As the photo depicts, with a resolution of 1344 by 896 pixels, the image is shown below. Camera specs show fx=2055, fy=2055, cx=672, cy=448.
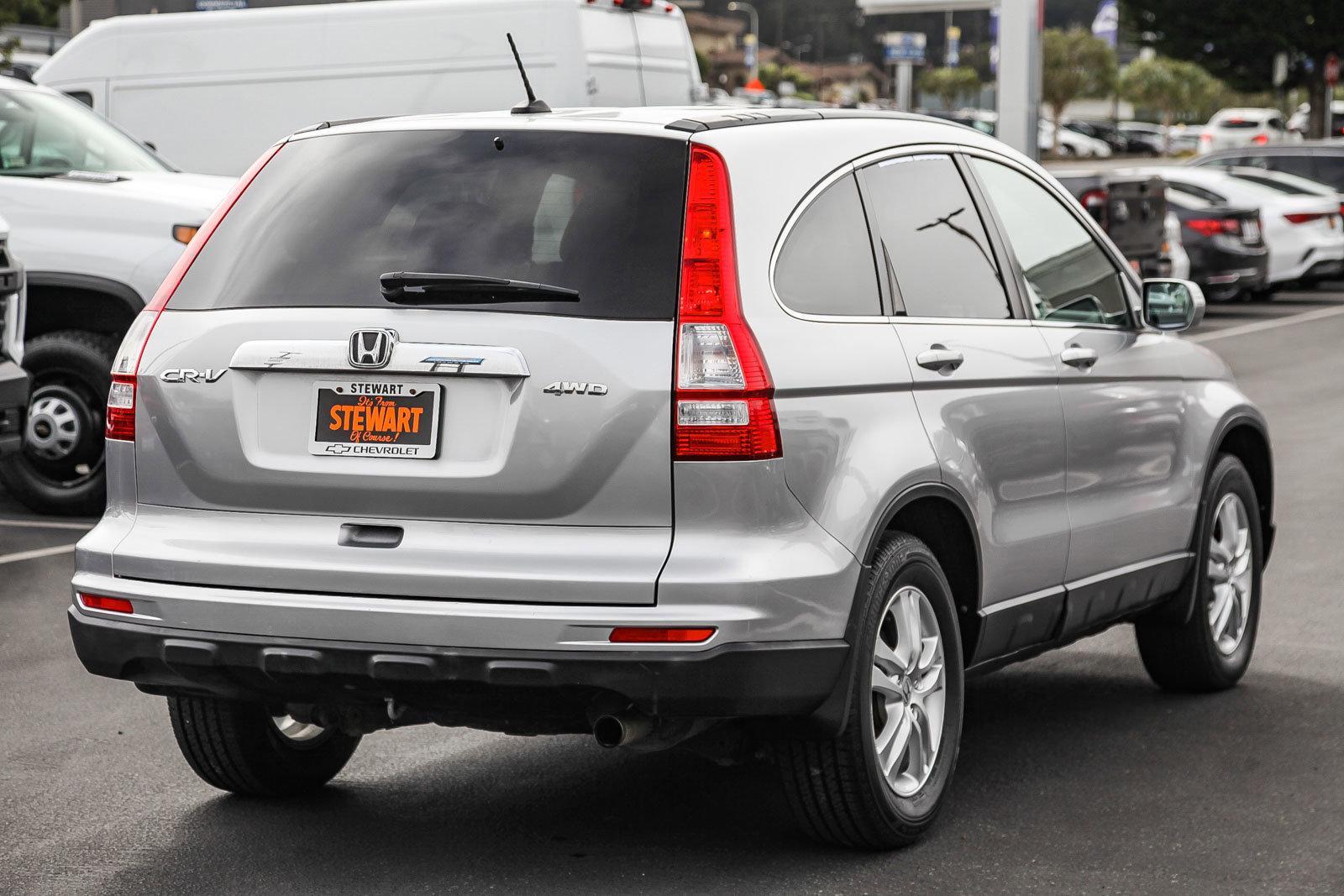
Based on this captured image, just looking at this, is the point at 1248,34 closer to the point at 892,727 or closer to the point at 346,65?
the point at 346,65

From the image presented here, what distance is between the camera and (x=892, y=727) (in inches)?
187

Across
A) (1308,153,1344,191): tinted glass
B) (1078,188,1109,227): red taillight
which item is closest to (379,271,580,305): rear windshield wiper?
(1078,188,1109,227): red taillight

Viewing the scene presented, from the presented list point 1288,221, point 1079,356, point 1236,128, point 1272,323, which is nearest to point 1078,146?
point 1236,128

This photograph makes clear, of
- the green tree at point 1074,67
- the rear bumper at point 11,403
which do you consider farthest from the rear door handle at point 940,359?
the green tree at point 1074,67

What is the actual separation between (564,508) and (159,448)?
100cm

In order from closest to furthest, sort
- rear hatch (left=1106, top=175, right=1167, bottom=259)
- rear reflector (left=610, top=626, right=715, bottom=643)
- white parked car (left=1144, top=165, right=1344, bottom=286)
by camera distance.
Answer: rear reflector (left=610, top=626, right=715, bottom=643) → rear hatch (left=1106, top=175, right=1167, bottom=259) → white parked car (left=1144, top=165, right=1344, bottom=286)

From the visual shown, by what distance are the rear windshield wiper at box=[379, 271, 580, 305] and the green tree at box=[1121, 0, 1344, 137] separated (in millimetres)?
41847

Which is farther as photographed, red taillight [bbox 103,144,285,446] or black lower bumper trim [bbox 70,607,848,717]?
red taillight [bbox 103,144,285,446]

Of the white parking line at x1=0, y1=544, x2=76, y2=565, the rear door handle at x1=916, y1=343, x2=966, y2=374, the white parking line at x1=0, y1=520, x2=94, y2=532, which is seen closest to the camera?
the rear door handle at x1=916, y1=343, x2=966, y2=374

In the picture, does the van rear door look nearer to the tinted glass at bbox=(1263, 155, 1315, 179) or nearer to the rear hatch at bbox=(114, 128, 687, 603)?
the rear hatch at bbox=(114, 128, 687, 603)

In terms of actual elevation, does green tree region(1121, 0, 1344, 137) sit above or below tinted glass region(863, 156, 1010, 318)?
below

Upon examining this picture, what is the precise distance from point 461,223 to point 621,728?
116cm

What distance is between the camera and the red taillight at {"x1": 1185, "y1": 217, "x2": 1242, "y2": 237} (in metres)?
21.9

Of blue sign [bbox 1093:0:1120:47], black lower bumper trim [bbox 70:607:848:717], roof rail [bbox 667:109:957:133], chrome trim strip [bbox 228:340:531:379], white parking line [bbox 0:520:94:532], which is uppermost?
roof rail [bbox 667:109:957:133]
